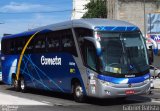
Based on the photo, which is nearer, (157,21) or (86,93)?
(86,93)

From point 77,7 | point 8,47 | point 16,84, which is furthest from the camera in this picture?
point 77,7

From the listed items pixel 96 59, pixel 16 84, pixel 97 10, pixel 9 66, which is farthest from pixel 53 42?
pixel 97 10

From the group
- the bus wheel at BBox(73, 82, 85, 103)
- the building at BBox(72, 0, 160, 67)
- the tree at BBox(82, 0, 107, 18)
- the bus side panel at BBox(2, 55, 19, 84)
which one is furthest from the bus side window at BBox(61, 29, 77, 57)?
the tree at BBox(82, 0, 107, 18)

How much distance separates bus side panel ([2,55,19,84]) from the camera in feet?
85.7

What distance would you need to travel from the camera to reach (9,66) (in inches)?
1060

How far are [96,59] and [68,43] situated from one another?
8.28 ft

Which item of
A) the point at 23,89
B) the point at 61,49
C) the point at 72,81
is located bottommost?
the point at 23,89

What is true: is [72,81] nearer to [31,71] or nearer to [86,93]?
[86,93]

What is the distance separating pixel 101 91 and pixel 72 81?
8.18 ft

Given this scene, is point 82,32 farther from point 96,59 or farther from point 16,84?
point 16,84

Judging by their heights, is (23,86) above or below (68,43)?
below

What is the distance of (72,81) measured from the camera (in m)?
19.0

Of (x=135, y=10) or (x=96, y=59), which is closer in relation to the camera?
(x=96, y=59)

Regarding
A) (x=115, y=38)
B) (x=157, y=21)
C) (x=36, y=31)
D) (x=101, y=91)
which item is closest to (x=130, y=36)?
(x=115, y=38)
